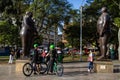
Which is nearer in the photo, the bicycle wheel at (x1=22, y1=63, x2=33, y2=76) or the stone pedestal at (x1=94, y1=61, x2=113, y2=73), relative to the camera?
the bicycle wheel at (x1=22, y1=63, x2=33, y2=76)

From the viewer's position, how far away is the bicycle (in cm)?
2041

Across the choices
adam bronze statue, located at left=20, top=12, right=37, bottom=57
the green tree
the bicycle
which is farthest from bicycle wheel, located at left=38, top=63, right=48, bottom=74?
the green tree

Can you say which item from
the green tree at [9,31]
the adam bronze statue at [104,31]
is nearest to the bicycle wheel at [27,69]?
the adam bronze statue at [104,31]

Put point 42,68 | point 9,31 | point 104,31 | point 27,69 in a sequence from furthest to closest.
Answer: point 9,31 → point 104,31 → point 42,68 → point 27,69

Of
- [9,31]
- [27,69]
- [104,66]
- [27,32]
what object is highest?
[9,31]

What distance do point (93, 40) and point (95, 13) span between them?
6.59m

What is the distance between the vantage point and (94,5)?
63.6m

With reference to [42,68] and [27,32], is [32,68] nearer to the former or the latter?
[42,68]

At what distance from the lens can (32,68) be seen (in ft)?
67.1

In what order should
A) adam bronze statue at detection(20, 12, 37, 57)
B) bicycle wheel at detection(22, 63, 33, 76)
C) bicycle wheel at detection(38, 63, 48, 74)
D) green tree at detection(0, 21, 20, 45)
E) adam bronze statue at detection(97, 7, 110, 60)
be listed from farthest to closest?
green tree at detection(0, 21, 20, 45), adam bronze statue at detection(20, 12, 37, 57), adam bronze statue at detection(97, 7, 110, 60), bicycle wheel at detection(38, 63, 48, 74), bicycle wheel at detection(22, 63, 33, 76)

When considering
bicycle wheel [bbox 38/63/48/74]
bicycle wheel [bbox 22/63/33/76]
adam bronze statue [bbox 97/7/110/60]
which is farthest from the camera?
adam bronze statue [bbox 97/7/110/60]

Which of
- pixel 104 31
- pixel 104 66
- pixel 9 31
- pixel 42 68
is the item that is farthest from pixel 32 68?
pixel 9 31

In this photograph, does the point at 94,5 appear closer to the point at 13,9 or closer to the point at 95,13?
the point at 95,13

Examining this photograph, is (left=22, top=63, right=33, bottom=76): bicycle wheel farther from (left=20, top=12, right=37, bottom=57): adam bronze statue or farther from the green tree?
the green tree
